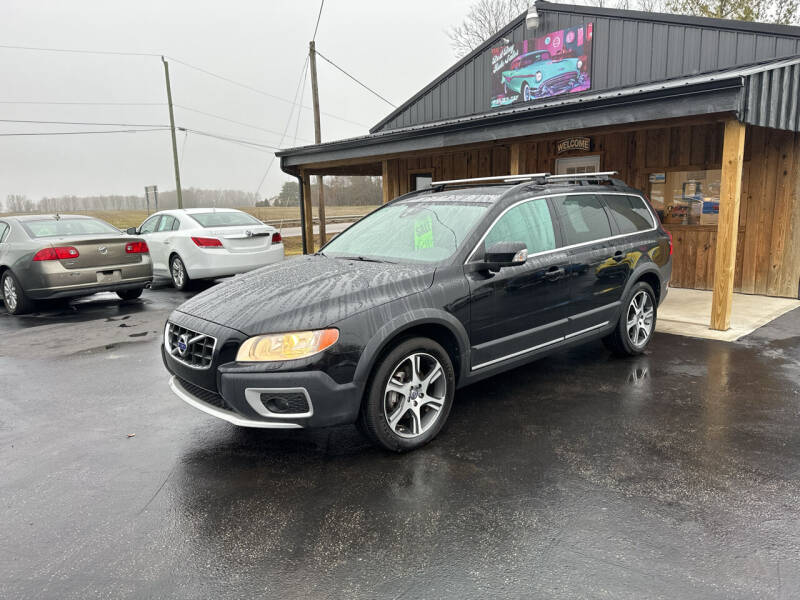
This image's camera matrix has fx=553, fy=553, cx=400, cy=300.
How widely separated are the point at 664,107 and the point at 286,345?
5.46 metres

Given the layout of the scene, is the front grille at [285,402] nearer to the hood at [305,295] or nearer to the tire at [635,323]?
the hood at [305,295]

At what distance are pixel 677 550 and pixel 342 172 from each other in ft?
46.8

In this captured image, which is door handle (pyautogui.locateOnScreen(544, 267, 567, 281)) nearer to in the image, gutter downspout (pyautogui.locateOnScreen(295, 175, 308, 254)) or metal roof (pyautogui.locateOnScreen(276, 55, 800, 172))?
metal roof (pyautogui.locateOnScreen(276, 55, 800, 172))

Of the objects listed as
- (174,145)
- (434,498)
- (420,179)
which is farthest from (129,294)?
(174,145)

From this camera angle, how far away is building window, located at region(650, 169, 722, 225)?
9.32m

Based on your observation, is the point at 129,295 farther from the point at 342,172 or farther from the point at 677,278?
the point at 677,278

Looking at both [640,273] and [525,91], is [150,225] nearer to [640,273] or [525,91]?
[525,91]

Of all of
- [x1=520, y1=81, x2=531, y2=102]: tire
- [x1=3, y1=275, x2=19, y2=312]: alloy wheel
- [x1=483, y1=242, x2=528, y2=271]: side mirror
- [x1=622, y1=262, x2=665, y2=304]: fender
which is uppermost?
[x1=520, y1=81, x2=531, y2=102]: tire

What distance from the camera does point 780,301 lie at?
8.56 metres

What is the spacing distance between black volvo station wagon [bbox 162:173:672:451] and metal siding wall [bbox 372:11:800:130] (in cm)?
600

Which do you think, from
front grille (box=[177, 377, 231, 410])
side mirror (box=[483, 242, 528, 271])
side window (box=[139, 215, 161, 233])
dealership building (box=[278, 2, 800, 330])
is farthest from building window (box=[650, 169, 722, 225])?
side window (box=[139, 215, 161, 233])

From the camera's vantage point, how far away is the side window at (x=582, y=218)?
468cm

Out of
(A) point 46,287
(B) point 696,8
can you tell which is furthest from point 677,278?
(B) point 696,8

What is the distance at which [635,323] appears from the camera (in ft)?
18.1
